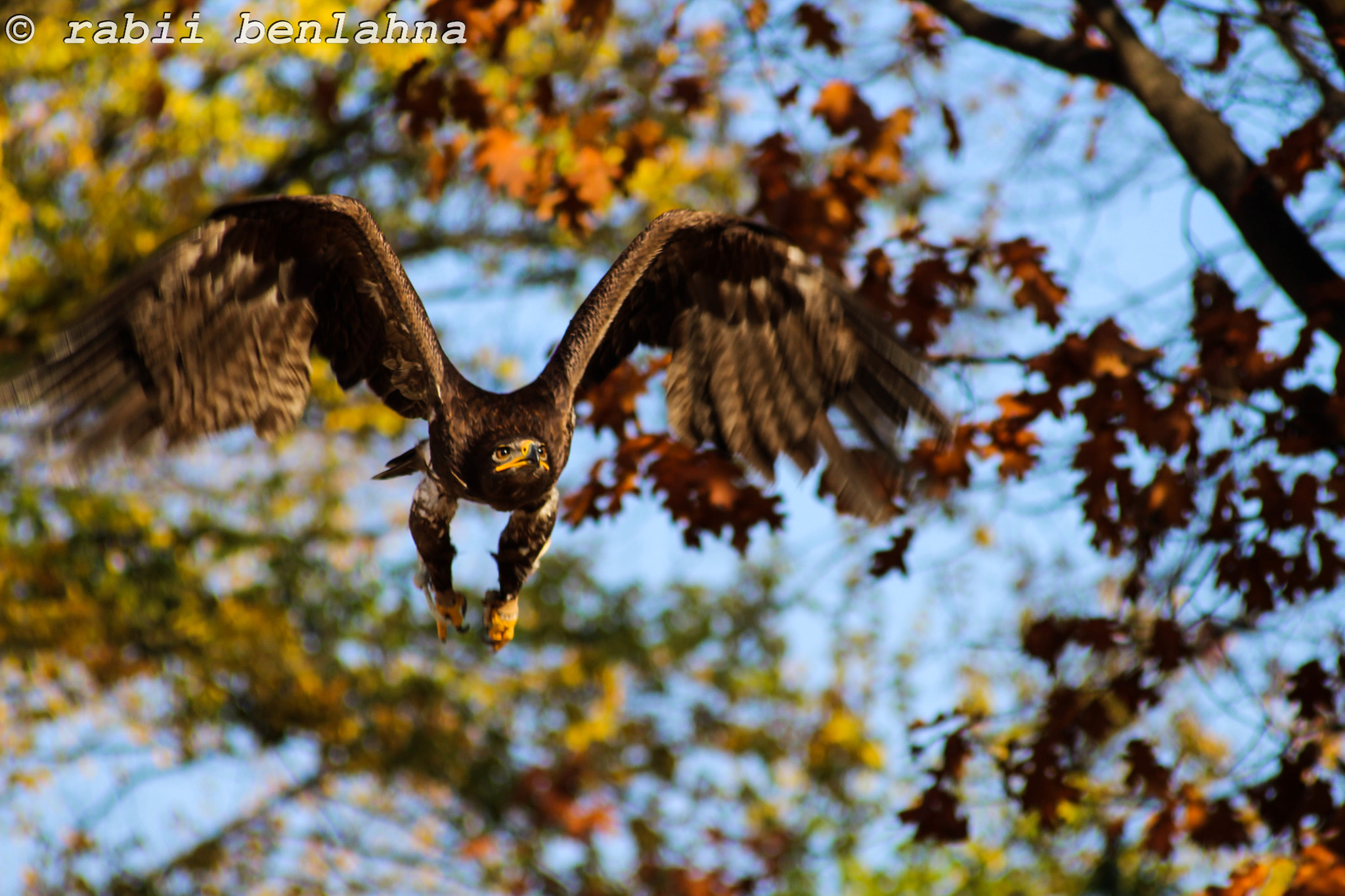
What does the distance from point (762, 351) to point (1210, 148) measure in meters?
1.95

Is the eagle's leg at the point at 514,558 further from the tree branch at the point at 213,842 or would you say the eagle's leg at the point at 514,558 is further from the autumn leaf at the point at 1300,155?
the tree branch at the point at 213,842

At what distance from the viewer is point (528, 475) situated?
130 inches

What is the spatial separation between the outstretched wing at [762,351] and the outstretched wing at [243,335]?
63 centimetres

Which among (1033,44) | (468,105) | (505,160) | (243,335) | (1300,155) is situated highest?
(468,105)

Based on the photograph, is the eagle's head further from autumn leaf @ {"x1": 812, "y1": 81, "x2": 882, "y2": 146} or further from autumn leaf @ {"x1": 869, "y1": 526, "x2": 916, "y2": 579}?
autumn leaf @ {"x1": 812, "y1": 81, "x2": 882, "y2": 146}

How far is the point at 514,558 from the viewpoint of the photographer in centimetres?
387

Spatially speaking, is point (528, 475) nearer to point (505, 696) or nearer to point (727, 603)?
point (505, 696)

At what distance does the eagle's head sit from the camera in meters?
3.31

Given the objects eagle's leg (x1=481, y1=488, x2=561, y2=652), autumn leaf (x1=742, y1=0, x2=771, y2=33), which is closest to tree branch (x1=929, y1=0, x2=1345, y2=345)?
autumn leaf (x1=742, y1=0, x2=771, y2=33)

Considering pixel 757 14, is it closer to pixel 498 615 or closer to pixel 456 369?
pixel 456 369

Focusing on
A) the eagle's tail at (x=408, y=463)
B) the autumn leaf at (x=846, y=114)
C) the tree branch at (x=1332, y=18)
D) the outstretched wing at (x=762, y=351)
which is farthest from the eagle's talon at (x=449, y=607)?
the tree branch at (x=1332, y=18)

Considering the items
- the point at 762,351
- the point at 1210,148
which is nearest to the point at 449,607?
the point at 762,351

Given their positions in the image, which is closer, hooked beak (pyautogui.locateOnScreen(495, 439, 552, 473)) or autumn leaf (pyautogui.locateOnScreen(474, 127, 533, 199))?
hooked beak (pyautogui.locateOnScreen(495, 439, 552, 473))

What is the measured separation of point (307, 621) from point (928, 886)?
19.5 feet
